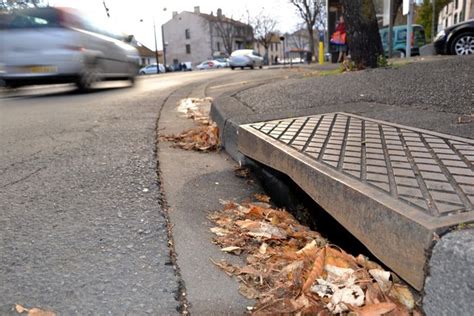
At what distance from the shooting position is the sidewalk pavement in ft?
4.21

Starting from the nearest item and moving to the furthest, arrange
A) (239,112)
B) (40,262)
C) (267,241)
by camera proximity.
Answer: (40,262), (267,241), (239,112)

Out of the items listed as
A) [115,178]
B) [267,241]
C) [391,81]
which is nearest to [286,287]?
[267,241]

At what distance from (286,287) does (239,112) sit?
2824mm

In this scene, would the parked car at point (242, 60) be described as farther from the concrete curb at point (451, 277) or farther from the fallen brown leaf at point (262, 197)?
the concrete curb at point (451, 277)

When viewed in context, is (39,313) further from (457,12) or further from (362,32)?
(457,12)

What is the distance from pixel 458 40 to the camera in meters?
11.3

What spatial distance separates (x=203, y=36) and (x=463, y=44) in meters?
74.0

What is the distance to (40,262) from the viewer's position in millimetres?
1835

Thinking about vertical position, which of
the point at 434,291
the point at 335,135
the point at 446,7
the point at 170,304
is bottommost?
the point at 170,304

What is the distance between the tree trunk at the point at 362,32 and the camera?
7652 millimetres

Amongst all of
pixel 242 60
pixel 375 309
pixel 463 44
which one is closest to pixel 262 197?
pixel 375 309

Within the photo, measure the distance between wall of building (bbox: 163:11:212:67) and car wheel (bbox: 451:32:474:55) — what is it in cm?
7236

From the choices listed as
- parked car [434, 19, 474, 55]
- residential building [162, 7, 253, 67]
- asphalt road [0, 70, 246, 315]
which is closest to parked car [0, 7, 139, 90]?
asphalt road [0, 70, 246, 315]

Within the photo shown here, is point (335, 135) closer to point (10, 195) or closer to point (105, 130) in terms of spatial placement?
point (10, 195)
